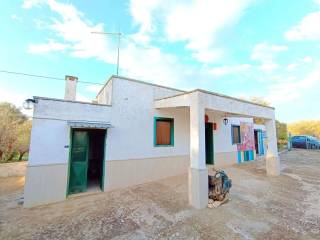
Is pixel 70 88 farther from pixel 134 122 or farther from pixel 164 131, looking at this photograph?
pixel 164 131

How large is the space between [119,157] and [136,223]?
295cm

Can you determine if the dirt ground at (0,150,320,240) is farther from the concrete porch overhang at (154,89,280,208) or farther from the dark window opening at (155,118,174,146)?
the dark window opening at (155,118,174,146)

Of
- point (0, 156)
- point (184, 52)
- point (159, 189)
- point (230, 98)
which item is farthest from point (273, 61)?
point (0, 156)

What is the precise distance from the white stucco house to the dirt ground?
579 mm

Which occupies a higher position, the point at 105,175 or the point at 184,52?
the point at 184,52

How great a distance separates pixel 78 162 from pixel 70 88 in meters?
3.49

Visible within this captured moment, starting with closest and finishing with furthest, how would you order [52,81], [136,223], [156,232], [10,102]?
[156,232] < [136,223] < [52,81] < [10,102]

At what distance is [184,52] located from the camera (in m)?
11.5

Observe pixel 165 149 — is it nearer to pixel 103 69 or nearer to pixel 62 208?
pixel 62 208

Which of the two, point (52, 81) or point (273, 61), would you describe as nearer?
point (52, 81)

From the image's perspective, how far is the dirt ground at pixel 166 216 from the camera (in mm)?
3414

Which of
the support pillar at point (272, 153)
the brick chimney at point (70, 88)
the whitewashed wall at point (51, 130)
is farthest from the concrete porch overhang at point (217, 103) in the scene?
the brick chimney at point (70, 88)

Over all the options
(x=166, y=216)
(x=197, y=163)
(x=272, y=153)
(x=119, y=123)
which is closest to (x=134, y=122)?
(x=119, y=123)

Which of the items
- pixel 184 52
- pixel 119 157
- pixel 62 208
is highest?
pixel 184 52
